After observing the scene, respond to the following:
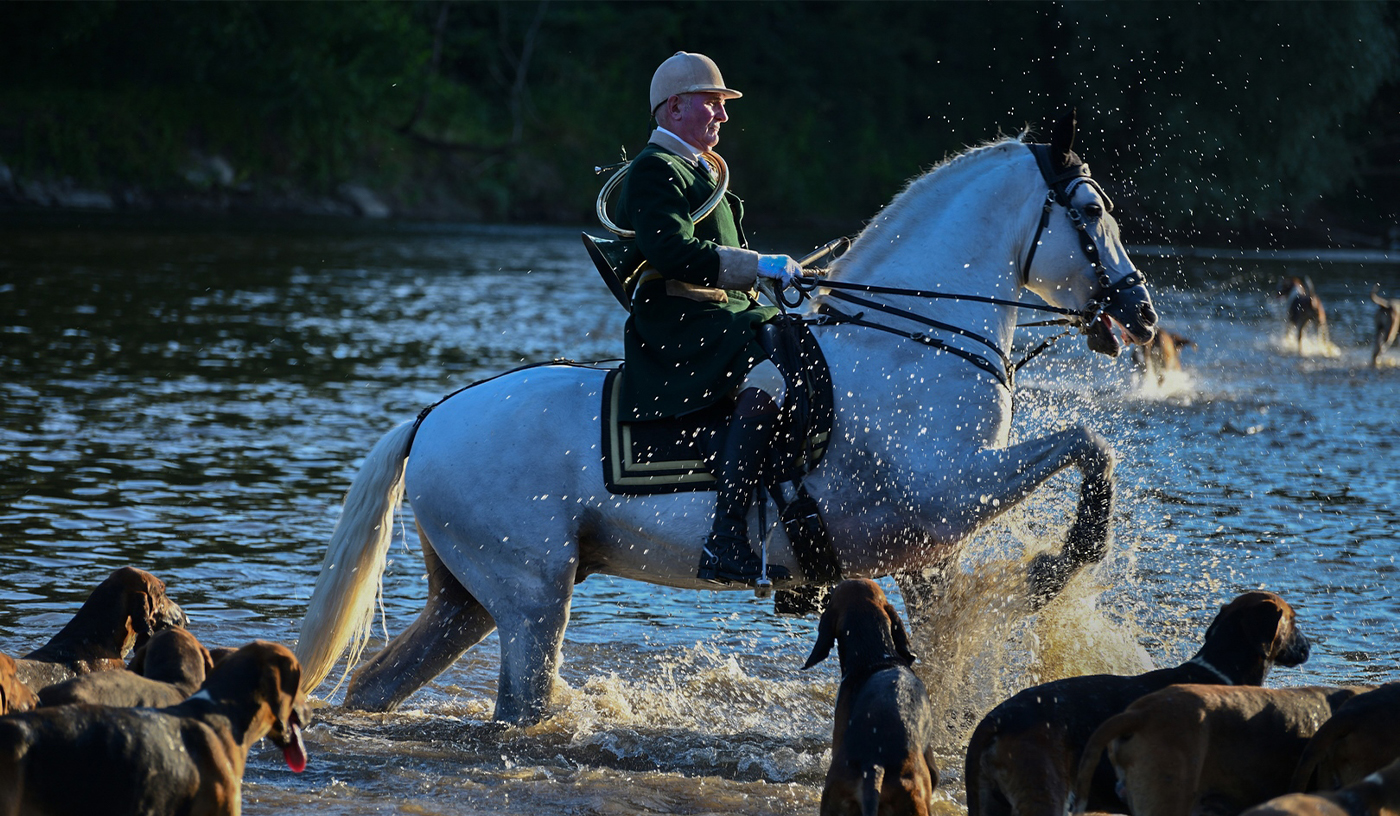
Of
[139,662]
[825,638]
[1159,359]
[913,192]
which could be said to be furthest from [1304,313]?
[139,662]

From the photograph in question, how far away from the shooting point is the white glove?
236 inches

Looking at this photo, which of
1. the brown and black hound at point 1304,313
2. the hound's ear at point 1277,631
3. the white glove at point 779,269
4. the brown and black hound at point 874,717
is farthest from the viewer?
the brown and black hound at point 1304,313

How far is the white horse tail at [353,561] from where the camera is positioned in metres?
6.57

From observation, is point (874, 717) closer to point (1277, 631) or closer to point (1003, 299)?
point (1277, 631)

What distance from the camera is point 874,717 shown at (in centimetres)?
488

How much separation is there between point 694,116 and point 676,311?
0.80m

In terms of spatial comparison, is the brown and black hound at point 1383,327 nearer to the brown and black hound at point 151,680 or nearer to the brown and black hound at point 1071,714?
the brown and black hound at point 1071,714

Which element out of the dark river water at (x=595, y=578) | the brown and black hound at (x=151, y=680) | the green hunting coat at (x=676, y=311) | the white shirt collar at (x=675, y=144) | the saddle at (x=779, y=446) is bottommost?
the dark river water at (x=595, y=578)

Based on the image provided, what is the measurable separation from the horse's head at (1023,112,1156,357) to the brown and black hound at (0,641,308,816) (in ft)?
11.2

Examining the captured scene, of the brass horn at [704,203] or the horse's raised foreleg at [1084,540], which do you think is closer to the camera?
the horse's raised foreleg at [1084,540]

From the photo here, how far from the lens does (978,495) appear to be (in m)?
5.90

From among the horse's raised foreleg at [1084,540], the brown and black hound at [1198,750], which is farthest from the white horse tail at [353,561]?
the brown and black hound at [1198,750]

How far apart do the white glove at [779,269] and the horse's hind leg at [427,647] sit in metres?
1.89

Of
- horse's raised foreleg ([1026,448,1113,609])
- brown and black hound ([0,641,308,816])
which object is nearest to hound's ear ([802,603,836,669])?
horse's raised foreleg ([1026,448,1113,609])
